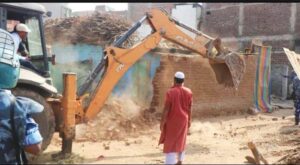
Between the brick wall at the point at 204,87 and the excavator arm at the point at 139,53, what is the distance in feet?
6.07

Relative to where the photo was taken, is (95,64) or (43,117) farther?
(95,64)

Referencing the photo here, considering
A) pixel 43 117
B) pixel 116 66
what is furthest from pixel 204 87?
pixel 43 117

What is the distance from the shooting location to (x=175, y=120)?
234 inches

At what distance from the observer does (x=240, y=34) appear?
79.3 ft

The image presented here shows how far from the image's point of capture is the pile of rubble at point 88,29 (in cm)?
1352

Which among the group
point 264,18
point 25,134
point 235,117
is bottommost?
point 235,117

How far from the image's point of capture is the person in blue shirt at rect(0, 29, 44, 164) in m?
2.26

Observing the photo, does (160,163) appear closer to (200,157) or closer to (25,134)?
(200,157)

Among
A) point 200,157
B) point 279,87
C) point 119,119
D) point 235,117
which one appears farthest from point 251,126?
point 279,87

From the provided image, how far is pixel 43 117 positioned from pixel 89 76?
1.72 meters

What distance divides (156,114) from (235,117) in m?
3.26

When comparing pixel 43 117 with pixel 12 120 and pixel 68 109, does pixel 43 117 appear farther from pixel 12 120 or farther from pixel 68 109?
pixel 12 120

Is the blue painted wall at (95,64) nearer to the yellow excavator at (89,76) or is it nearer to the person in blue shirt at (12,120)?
the yellow excavator at (89,76)

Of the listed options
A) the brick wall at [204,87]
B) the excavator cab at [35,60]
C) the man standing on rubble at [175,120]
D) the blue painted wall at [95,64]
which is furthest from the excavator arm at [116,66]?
the blue painted wall at [95,64]
